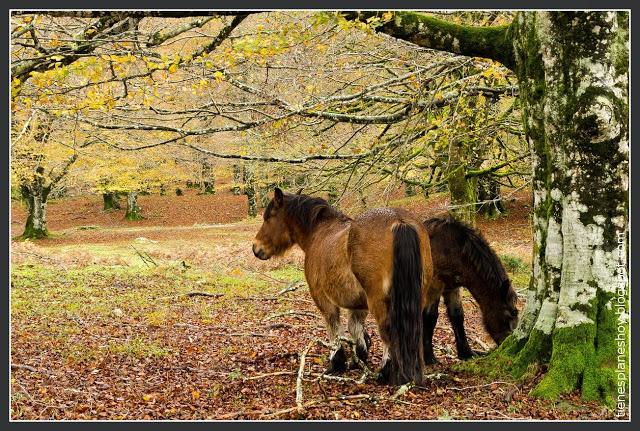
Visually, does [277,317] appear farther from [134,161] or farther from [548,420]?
[134,161]

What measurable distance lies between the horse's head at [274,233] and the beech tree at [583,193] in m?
3.17

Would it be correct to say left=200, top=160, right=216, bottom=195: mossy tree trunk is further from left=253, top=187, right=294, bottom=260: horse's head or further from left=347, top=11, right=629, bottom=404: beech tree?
left=347, top=11, right=629, bottom=404: beech tree

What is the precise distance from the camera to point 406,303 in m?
5.79

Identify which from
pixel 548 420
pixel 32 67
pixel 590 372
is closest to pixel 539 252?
pixel 590 372

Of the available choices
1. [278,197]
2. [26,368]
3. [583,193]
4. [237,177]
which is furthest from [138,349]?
[237,177]

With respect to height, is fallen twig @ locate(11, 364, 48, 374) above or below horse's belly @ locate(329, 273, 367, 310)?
below

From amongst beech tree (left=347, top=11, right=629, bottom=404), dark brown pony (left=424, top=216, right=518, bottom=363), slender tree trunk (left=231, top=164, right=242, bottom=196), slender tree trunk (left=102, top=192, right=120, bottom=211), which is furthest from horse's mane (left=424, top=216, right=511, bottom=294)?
slender tree trunk (left=102, top=192, right=120, bottom=211)

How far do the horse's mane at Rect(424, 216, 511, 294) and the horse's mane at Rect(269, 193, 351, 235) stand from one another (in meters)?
1.32

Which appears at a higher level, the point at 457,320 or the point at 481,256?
the point at 481,256

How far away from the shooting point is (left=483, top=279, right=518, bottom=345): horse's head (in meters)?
7.29

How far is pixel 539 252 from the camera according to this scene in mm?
6293

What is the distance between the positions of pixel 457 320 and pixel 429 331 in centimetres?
44

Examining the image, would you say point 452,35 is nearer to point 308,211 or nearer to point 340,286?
point 308,211

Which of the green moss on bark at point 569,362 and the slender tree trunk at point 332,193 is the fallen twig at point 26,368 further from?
the green moss on bark at point 569,362
